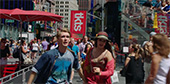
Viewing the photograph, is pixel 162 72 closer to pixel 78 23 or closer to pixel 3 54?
pixel 3 54

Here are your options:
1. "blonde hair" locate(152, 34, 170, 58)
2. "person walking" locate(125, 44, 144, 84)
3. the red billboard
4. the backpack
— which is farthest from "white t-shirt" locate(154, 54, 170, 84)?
the red billboard

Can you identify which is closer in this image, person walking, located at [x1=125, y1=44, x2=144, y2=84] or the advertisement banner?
person walking, located at [x1=125, y1=44, x2=144, y2=84]

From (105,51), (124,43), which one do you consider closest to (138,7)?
(124,43)

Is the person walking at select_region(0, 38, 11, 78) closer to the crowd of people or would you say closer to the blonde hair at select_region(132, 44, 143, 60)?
the blonde hair at select_region(132, 44, 143, 60)

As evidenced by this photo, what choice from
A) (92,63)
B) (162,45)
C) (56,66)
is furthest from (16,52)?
(162,45)

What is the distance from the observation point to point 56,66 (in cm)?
371

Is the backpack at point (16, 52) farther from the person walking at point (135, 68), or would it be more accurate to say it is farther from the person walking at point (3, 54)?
the person walking at point (135, 68)

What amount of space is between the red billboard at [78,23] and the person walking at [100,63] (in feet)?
42.2

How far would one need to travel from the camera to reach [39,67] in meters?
3.63

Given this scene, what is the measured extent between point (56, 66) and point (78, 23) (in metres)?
14.0

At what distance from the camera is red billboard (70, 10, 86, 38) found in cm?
1747

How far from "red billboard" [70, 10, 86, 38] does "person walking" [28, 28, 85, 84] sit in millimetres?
13577

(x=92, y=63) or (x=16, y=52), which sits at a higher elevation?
(x=92, y=63)

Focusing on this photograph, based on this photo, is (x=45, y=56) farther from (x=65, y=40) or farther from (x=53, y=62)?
(x=65, y=40)
